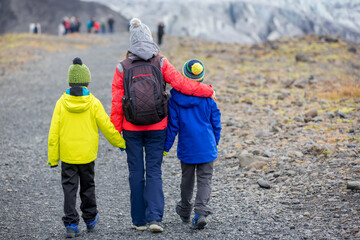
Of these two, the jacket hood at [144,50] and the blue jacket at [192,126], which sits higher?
the jacket hood at [144,50]

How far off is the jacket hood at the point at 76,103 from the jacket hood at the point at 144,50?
0.64 meters

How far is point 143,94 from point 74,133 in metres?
0.78

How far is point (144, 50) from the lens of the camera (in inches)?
162

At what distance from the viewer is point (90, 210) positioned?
4.27 metres

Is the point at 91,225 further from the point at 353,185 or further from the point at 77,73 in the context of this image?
the point at 353,185

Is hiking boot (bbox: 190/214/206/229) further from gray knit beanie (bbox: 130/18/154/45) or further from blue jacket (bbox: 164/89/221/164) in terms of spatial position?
gray knit beanie (bbox: 130/18/154/45)

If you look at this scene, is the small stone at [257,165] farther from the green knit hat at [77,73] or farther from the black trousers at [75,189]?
the green knit hat at [77,73]

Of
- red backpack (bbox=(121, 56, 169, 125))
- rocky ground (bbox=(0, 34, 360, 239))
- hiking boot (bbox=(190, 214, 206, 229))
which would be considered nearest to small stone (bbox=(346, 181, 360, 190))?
rocky ground (bbox=(0, 34, 360, 239))

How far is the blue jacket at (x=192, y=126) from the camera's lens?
425 cm

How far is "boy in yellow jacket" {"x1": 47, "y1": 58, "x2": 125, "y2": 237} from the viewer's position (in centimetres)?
408

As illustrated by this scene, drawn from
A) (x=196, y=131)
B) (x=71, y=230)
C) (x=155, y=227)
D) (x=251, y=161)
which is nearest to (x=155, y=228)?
(x=155, y=227)

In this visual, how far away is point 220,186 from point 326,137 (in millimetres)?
2455

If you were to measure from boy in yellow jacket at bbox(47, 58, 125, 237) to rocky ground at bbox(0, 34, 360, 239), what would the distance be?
0.51 m

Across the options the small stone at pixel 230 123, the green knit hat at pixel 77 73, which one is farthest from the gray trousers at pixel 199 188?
the small stone at pixel 230 123
